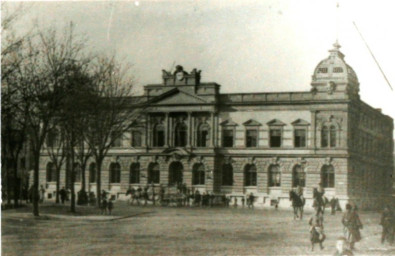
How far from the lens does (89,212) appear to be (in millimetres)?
17891

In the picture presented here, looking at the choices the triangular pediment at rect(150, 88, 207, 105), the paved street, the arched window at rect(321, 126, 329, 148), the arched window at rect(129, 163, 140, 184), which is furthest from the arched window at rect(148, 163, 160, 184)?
the arched window at rect(321, 126, 329, 148)

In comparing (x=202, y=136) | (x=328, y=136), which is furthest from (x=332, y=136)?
(x=202, y=136)

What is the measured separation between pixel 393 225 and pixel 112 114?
851 centimetres

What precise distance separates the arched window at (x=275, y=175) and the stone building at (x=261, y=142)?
0.10 ft

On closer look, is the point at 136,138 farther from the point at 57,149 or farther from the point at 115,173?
the point at 57,149

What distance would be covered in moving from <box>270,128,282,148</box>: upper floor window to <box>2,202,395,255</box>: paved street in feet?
6.11

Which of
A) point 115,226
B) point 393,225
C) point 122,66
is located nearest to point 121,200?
point 115,226

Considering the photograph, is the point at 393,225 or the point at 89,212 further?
the point at 89,212

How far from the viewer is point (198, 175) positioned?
55.4ft

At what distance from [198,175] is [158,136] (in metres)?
1.65

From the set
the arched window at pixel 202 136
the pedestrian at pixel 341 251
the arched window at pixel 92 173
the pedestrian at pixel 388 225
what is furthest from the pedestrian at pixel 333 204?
the arched window at pixel 92 173

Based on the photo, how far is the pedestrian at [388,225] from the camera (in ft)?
46.0

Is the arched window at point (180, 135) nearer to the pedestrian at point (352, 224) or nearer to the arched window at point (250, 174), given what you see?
the arched window at point (250, 174)

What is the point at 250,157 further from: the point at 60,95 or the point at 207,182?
the point at 60,95
